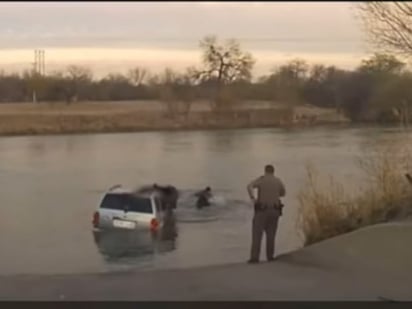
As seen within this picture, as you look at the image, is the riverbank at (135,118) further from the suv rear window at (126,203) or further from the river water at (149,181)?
the suv rear window at (126,203)

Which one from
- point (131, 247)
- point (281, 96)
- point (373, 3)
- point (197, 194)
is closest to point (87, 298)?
point (131, 247)

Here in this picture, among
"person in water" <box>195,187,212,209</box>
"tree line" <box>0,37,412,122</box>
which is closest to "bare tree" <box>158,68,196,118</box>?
"tree line" <box>0,37,412,122</box>

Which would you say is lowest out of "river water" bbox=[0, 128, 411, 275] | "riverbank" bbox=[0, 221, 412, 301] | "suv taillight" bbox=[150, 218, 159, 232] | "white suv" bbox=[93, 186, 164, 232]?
"river water" bbox=[0, 128, 411, 275]

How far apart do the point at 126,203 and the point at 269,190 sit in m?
11.5

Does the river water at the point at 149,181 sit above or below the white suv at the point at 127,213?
below

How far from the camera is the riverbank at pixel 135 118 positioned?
6781 centimetres

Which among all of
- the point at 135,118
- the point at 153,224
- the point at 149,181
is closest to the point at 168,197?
the point at 153,224

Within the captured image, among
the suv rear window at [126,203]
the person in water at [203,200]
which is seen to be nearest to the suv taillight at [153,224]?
the suv rear window at [126,203]

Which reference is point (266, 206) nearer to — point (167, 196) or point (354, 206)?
point (354, 206)

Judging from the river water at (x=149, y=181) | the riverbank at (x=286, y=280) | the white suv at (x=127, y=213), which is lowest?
the river water at (x=149, y=181)

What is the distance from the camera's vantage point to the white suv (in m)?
24.4

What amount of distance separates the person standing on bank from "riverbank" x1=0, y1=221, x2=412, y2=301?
0.46 meters

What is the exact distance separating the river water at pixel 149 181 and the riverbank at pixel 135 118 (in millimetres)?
988

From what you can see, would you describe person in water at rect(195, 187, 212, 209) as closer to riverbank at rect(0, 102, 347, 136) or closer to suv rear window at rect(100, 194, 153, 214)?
suv rear window at rect(100, 194, 153, 214)
